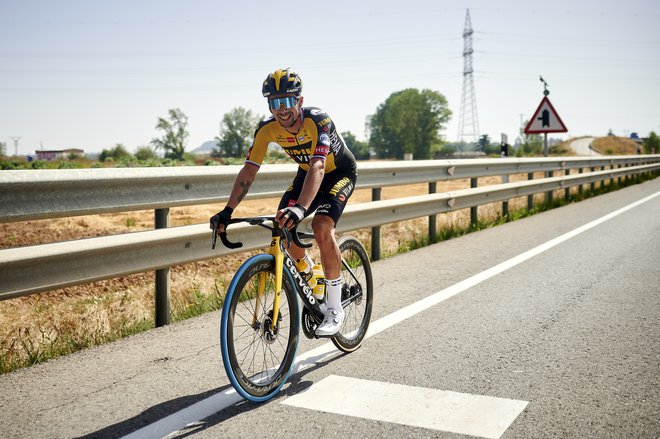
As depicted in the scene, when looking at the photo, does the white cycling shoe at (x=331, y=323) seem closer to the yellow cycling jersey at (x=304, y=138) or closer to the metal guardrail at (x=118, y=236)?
the yellow cycling jersey at (x=304, y=138)

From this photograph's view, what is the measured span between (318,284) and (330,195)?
58cm

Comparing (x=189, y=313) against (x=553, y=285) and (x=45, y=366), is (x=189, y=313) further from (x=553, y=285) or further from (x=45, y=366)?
(x=553, y=285)

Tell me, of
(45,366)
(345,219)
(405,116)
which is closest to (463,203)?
(345,219)

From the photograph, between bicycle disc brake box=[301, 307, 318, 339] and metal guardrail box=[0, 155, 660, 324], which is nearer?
metal guardrail box=[0, 155, 660, 324]

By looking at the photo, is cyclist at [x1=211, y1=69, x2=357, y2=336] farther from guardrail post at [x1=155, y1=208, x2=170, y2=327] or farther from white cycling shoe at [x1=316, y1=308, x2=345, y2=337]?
guardrail post at [x1=155, y1=208, x2=170, y2=327]

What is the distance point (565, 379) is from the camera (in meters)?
3.74

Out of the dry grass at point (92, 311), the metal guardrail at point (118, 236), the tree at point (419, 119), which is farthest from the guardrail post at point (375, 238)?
the tree at point (419, 119)

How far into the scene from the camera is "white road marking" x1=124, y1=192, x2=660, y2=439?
123 inches

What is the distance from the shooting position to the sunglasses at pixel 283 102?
12.1 feet

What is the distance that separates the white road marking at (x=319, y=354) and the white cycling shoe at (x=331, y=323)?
0.28 meters

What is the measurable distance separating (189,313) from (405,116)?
136470mm

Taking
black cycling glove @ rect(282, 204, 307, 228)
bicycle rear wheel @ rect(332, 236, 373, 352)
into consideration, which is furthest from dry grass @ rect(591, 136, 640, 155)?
black cycling glove @ rect(282, 204, 307, 228)

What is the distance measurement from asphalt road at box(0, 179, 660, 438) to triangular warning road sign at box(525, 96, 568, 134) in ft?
34.7

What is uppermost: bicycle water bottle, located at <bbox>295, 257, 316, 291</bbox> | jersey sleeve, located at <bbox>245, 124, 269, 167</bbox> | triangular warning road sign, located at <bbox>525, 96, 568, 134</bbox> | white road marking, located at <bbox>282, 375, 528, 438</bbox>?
triangular warning road sign, located at <bbox>525, 96, 568, 134</bbox>
